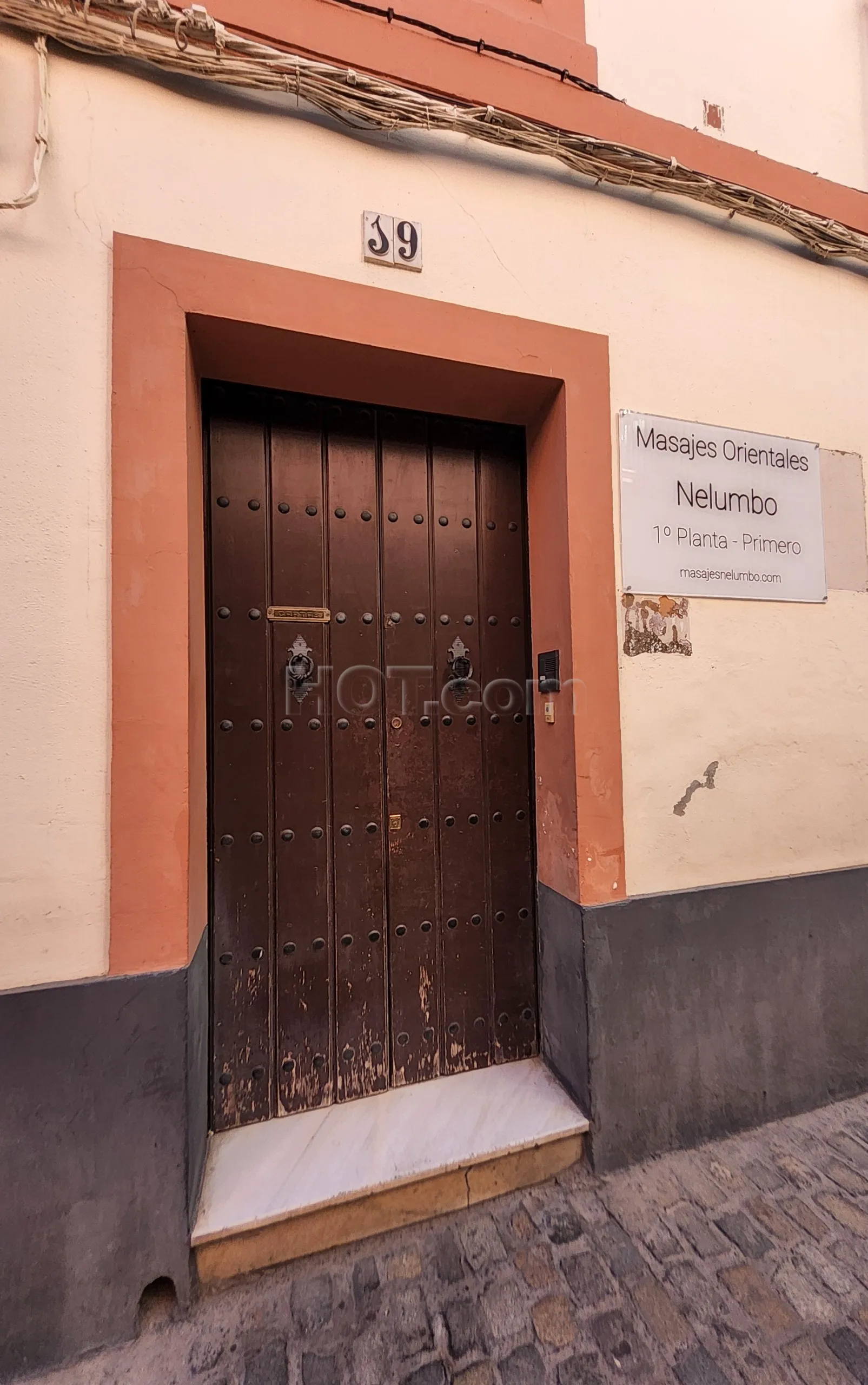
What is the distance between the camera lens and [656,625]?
194 cm

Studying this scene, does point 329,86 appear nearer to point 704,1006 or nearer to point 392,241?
point 392,241

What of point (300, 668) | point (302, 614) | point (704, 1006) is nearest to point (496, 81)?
point (302, 614)

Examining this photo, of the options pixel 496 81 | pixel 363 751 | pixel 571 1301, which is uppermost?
pixel 496 81

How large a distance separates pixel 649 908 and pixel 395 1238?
1223mm

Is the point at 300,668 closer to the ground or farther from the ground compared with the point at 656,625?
closer to the ground

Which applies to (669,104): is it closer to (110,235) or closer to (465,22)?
(465,22)

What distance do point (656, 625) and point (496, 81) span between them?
1874mm

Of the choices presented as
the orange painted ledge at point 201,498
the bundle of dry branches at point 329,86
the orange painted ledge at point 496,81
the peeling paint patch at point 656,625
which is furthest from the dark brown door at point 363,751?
the orange painted ledge at point 496,81

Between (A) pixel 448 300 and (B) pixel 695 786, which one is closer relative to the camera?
(A) pixel 448 300

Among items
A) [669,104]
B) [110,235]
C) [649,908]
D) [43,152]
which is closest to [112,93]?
[43,152]

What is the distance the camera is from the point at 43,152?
1.39m

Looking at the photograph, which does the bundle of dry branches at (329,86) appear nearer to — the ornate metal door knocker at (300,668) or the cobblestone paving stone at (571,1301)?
the ornate metal door knocker at (300,668)

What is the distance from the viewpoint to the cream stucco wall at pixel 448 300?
139 cm

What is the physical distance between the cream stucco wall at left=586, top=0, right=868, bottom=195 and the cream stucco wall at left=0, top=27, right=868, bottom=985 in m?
0.49
